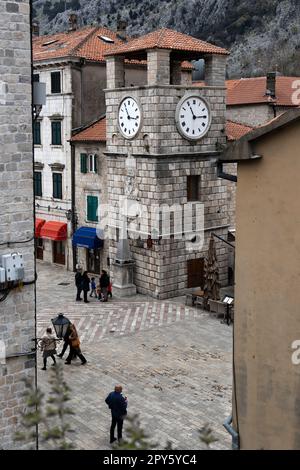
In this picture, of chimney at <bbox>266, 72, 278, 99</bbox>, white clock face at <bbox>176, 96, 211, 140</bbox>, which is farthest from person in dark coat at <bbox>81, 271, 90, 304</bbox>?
chimney at <bbox>266, 72, 278, 99</bbox>

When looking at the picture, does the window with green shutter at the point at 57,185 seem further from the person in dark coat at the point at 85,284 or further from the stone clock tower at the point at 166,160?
the person in dark coat at the point at 85,284

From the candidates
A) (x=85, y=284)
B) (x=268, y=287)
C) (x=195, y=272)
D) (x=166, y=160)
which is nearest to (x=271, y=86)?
(x=166, y=160)

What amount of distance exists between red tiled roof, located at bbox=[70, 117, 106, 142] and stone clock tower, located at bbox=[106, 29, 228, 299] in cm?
154

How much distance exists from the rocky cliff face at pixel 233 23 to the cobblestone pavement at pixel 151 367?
51.6 metres

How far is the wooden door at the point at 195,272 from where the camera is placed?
2642cm

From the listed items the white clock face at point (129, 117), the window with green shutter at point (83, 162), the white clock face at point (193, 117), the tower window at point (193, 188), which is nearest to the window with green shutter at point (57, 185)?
the window with green shutter at point (83, 162)

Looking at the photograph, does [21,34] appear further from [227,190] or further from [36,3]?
[36,3]

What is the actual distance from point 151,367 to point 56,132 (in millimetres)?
16102

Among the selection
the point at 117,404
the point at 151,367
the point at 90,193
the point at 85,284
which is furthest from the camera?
the point at 90,193

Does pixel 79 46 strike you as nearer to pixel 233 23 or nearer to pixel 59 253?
pixel 59 253

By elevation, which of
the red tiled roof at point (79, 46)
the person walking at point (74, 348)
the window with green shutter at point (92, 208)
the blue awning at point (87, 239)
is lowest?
the person walking at point (74, 348)

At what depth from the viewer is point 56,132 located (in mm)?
31109

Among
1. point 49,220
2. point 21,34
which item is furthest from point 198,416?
point 49,220
